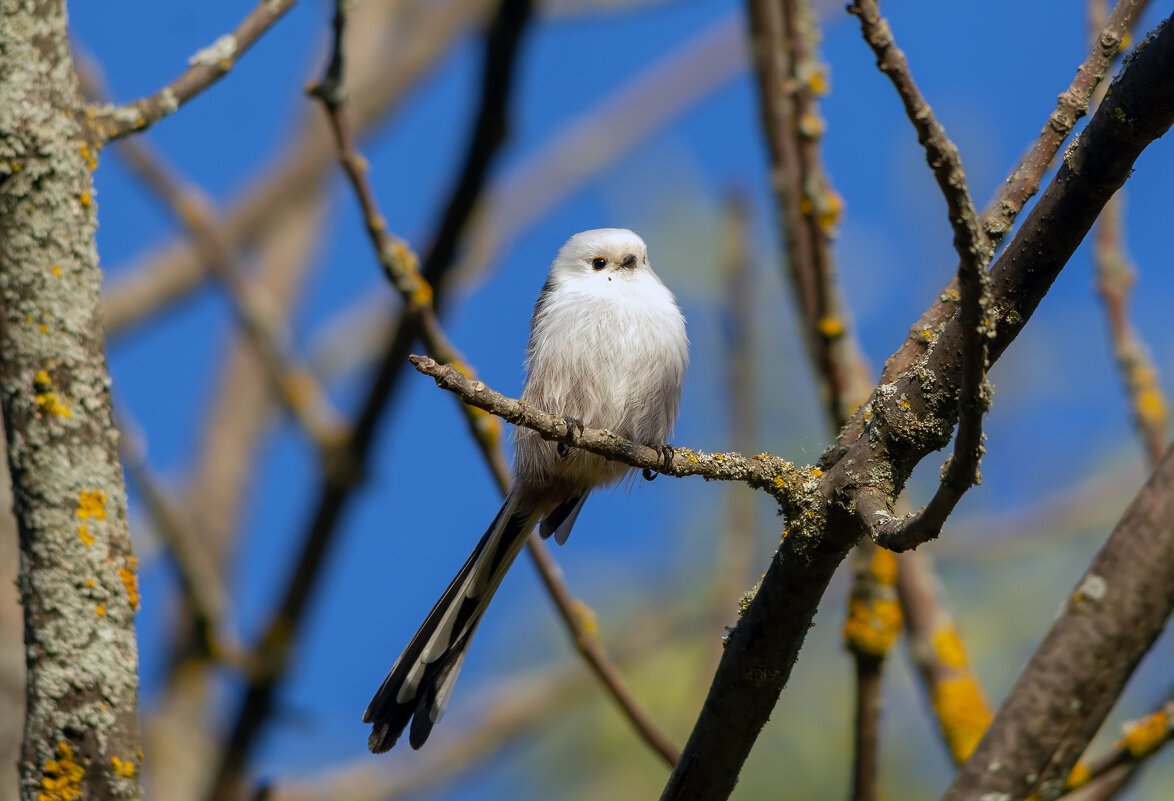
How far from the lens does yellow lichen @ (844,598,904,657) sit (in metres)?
2.87

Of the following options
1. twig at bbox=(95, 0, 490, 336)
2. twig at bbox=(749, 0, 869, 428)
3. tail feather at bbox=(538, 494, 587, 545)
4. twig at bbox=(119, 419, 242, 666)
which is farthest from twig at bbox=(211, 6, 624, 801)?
twig at bbox=(95, 0, 490, 336)

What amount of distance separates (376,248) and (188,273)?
3.71 m

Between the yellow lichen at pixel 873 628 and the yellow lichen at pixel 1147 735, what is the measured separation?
2.01 ft

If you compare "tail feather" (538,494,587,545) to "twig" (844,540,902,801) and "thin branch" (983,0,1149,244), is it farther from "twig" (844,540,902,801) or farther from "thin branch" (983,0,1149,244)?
"thin branch" (983,0,1149,244)

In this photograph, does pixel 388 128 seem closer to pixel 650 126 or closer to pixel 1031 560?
pixel 650 126

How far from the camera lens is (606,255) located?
3.85 metres

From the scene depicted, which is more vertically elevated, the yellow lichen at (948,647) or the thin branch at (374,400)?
the thin branch at (374,400)

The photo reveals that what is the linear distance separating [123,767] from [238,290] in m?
2.61

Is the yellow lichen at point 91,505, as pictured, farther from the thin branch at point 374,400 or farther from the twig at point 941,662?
the twig at point 941,662

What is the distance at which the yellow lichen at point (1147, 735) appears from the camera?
2375mm

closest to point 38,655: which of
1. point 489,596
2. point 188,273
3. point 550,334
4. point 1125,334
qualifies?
point 489,596

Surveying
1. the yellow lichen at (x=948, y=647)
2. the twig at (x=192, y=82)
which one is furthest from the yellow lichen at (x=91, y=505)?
the yellow lichen at (x=948, y=647)

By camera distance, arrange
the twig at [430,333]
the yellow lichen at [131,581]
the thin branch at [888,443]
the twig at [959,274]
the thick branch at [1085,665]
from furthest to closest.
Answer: the twig at [430,333]
the yellow lichen at [131,581]
the thick branch at [1085,665]
the thin branch at [888,443]
the twig at [959,274]

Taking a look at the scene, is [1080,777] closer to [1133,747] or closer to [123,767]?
[1133,747]
